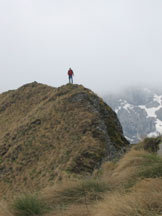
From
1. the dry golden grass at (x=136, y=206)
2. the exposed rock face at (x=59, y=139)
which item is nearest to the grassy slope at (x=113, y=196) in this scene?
the dry golden grass at (x=136, y=206)

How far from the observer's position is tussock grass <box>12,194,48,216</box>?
5.71m

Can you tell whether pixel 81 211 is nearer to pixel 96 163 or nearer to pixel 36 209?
pixel 36 209

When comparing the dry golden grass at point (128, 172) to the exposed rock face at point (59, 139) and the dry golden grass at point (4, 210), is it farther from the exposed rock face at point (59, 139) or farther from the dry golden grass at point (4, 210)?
the exposed rock face at point (59, 139)

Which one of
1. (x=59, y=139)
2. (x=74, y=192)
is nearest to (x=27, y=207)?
(x=74, y=192)

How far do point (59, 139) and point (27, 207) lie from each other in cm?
1442

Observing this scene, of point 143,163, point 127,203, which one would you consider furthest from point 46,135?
point 127,203

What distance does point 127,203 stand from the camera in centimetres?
437

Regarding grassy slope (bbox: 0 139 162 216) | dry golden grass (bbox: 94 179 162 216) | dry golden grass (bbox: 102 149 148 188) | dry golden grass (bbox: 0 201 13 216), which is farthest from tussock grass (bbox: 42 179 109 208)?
dry golden grass (bbox: 94 179 162 216)

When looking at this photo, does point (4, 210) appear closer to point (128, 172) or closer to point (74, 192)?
point (74, 192)

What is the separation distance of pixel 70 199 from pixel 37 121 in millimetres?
17031

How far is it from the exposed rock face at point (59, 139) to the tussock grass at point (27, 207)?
32.1 ft

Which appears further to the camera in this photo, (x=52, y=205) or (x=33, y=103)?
(x=33, y=103)

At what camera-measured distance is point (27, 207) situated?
19.1ft

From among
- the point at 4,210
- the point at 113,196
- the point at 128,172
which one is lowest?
the point at 4,210
